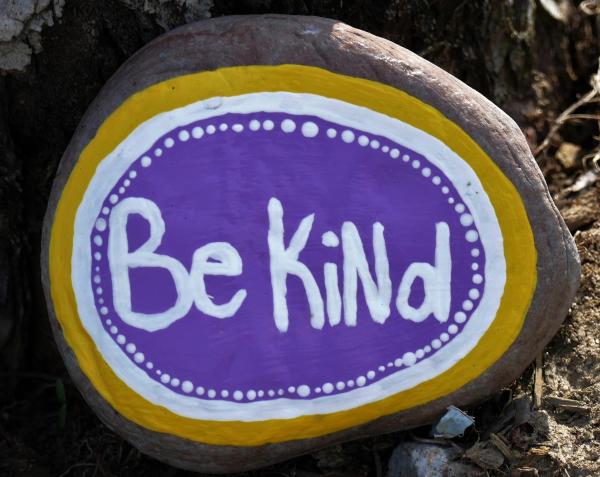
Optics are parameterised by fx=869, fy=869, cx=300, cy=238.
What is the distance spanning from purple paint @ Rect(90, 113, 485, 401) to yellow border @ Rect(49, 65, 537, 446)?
6cm

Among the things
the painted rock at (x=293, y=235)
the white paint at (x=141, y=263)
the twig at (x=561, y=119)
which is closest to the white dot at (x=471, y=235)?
the painted rock at (x=293, y=235)

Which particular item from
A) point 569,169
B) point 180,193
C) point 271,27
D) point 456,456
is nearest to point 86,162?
point 180,193

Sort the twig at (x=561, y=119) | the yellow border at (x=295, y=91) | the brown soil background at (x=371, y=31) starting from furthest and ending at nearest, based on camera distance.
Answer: the twig at (x=561, y=119)
the brown soil background at (x=371, y=31)
the yellow border at (x=295, y=91)

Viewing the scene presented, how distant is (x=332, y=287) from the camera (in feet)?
5.60

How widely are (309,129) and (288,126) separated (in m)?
0.04

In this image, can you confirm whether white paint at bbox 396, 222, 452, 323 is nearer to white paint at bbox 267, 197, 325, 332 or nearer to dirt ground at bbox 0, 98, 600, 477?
white paint at bbox 267, 197, 325, 332

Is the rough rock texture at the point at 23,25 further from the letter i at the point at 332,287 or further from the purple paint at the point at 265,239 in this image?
the letter i at the point at 332,287

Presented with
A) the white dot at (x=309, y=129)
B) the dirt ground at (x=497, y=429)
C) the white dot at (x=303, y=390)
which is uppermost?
the white dot at (x=309, y=129)

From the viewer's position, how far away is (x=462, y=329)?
1719 millimetres

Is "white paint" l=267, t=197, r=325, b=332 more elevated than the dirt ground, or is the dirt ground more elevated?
"white paint" l=267, t=197, r=325, b=332

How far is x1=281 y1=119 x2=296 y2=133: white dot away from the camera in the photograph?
1679 mm

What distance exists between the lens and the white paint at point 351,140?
1.68 m

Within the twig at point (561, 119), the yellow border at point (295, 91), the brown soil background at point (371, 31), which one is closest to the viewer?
the yellow border at point (295, 91)

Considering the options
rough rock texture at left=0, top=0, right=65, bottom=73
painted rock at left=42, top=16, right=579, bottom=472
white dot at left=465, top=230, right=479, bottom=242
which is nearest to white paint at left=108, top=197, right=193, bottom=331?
painted rock at left=42, top=16, right=579, bottom=472
